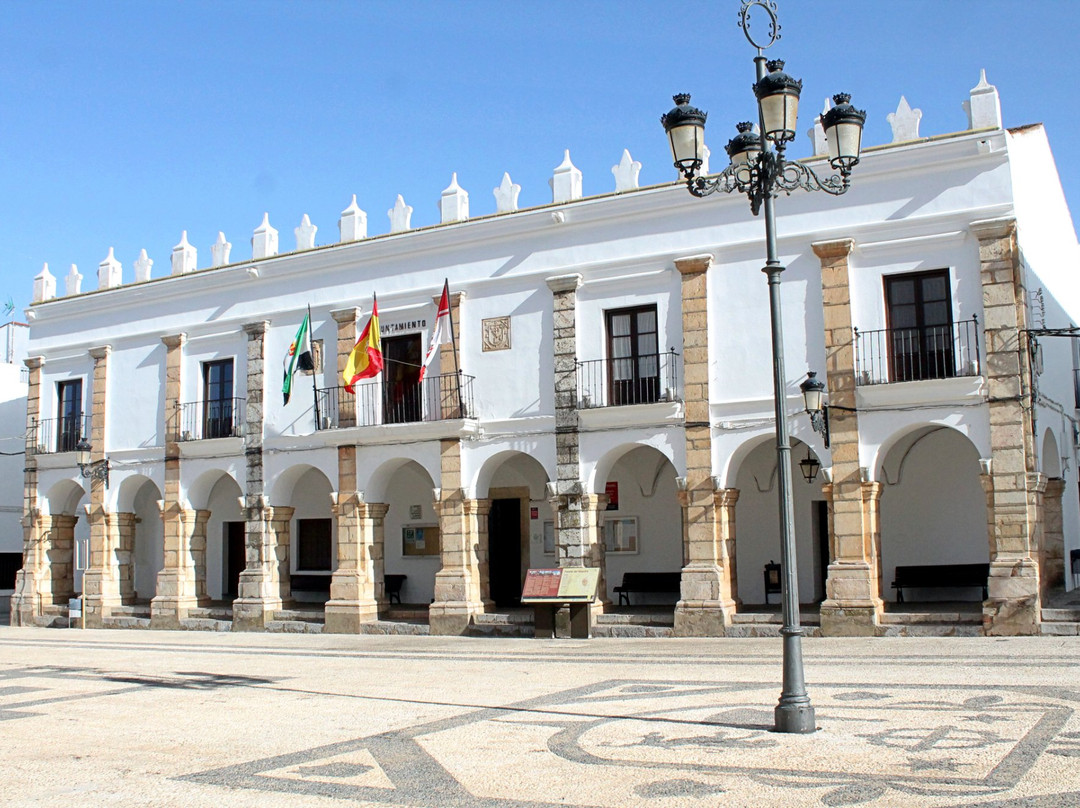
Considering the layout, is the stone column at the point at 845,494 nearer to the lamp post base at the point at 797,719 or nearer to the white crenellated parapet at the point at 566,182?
the white crenellated parapet at the point at 566,182

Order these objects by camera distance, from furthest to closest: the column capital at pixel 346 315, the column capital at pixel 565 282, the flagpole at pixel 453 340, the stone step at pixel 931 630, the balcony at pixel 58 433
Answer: the balcony at pixel 58 433
the column capital at pixel 346 315
the flagpole at pixel 453 340
the column capital at pixel 565 282
the stone step at pixel 931 630

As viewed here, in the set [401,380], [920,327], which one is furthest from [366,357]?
[920,327]

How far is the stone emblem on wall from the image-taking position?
1912 cm

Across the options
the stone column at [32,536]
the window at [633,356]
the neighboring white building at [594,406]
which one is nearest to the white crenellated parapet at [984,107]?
the neighboring white building at [594,406]

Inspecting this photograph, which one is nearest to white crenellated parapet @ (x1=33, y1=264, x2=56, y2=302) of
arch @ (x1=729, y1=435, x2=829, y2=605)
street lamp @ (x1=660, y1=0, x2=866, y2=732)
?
arch @ (x1=729, y1=435, x2=829, y2=605)

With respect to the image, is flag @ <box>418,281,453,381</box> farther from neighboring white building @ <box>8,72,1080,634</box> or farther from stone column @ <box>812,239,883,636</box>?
stone column @ <box>812,239,883,636</box>

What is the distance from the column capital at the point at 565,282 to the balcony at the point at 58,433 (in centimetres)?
1156

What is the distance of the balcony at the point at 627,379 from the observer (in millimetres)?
17781

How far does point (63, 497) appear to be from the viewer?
971 inches

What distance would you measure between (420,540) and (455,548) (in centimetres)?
323

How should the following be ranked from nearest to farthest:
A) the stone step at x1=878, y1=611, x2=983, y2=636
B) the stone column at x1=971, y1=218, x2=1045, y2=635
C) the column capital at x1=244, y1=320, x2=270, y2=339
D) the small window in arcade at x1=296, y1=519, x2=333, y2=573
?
the stone column at x1=971, y1=218, x2=1045, y2=635 < the stone step at x1=878, y1=611, x2=983, y2=636 < the column capital at x1=244, y1=320, x2=270, y2=339 < the small window in arcade at x1=296, y1=519, x2=333, y2=573

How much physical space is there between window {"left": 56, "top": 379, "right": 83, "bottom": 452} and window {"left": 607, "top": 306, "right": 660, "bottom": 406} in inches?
500

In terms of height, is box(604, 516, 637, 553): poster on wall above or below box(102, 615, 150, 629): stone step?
above

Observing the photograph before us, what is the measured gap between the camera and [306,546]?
23875 mm
